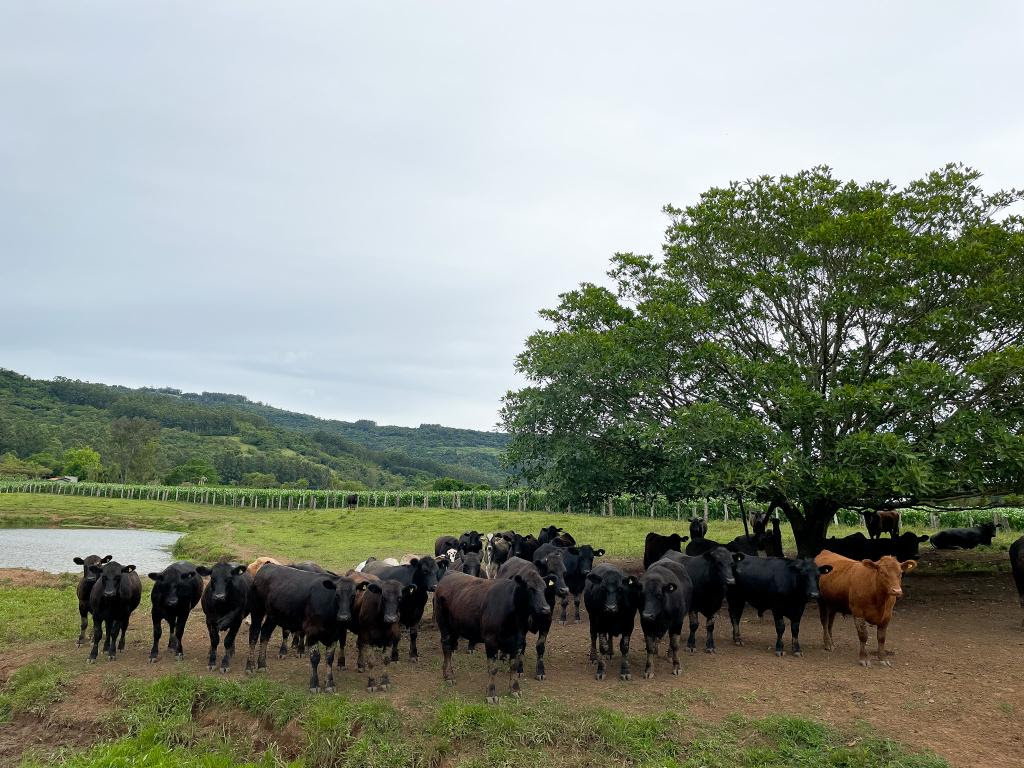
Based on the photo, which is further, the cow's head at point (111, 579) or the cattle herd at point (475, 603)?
the cow's head at point (111, 579)

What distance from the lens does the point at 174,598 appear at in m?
10.4

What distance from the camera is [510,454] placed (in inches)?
693

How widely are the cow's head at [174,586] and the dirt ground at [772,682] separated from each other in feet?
3.09

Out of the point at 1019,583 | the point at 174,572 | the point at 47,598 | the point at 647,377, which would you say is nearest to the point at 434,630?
the point at 174,572

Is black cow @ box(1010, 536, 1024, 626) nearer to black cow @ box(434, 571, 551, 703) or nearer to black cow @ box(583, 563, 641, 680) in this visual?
black cow @ box(583, 563, 641, 680)

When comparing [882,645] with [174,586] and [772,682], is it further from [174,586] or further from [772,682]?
[174,586]

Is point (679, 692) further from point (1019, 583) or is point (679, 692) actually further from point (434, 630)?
Answer: point (1019, 583)

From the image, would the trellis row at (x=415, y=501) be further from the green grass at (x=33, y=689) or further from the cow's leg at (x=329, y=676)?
the green grass at (x=33, y=689)

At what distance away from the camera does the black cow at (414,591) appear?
10.6 meters

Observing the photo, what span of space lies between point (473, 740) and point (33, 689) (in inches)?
260

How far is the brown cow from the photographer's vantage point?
33.2ft

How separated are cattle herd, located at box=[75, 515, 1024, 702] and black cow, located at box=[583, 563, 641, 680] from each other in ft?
0.06

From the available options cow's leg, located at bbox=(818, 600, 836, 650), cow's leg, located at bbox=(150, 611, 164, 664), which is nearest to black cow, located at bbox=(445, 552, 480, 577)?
cow's leg, located at bbox=(150, 611, 164, 664)

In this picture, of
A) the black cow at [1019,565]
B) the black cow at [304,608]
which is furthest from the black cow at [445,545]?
the black cow at [1019,565]
